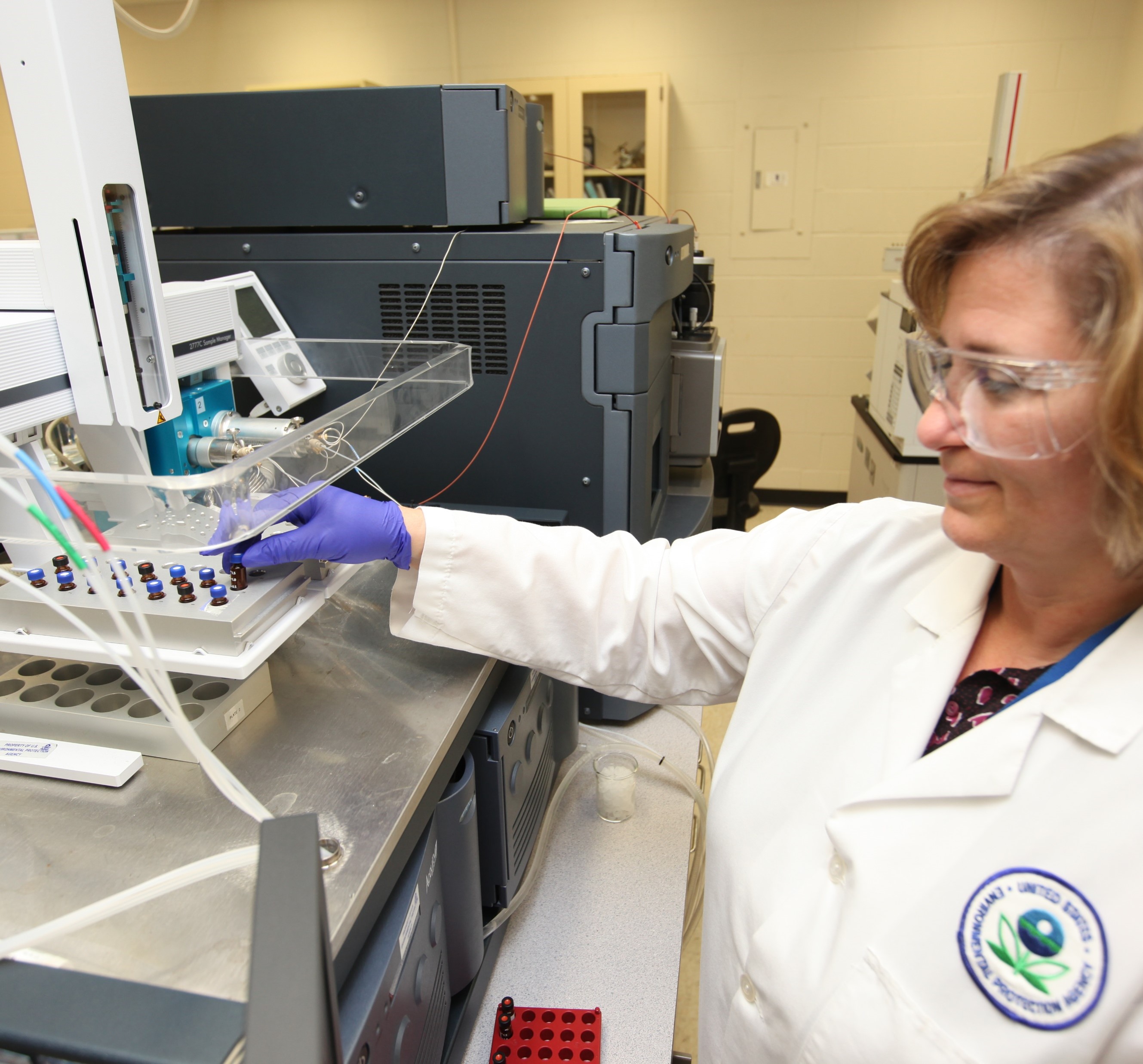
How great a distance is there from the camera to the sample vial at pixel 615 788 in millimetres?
1029

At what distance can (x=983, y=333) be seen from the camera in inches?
20.7

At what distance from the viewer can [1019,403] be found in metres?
0.50

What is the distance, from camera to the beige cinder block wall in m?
3.16

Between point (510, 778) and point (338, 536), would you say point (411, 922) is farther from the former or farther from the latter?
point (338, 536)

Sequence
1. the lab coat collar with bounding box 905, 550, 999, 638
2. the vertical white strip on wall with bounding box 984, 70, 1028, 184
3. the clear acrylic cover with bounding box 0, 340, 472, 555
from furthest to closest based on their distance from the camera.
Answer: the vertical white strip on wall with bounding box 984, 70, 1028, 184
the lab coat collar with bounding box 905, 550, 999, 638
the clear acrylic cover with bounding box 0, 340, 472, 555

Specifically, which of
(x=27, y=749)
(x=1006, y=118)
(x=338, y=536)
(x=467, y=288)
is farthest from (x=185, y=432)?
(x=1006, y=118)

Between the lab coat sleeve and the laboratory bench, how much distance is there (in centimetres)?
5

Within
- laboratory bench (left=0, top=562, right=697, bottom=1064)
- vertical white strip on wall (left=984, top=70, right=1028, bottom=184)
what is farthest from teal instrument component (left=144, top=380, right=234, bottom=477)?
vertical white strip on wall (left=984, top=70, right=1028, bottom=184)

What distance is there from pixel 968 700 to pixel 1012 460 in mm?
223

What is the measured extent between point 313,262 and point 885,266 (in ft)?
5.54

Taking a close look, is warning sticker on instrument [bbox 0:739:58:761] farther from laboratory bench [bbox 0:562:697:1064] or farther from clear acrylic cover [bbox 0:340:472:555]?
clear acrylic cover [bbox 0:340:472:555]

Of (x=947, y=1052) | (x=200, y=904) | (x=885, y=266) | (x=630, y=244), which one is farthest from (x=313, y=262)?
(x=885, y=266)

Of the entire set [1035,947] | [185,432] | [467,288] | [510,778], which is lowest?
[510,778]

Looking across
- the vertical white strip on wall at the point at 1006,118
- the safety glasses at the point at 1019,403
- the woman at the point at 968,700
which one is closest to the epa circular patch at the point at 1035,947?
the woman at the point at 968,700
